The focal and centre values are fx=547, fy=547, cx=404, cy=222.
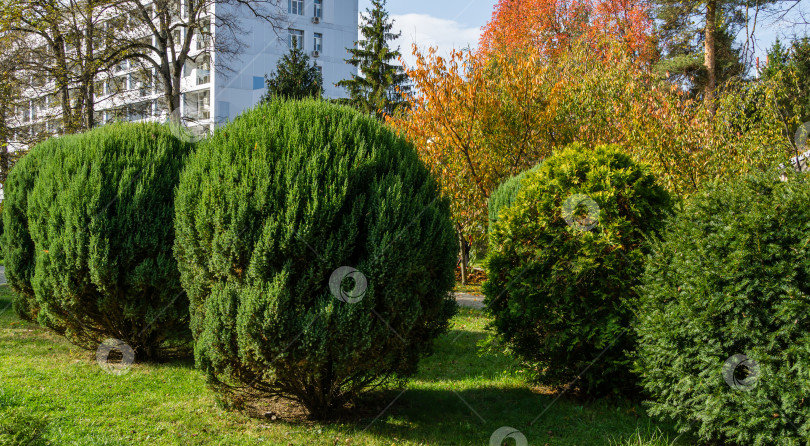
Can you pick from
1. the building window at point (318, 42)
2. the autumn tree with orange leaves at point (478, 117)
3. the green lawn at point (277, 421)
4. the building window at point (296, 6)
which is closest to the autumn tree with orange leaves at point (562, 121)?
the autumn tree with orange leaves at point (478, 117)

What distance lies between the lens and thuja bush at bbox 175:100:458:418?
4.44 m

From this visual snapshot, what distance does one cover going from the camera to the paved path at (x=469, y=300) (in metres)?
12.8

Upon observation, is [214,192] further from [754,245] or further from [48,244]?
[754,245]

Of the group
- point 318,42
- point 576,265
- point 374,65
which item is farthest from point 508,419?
point 318,42

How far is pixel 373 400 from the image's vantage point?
5938 millimetres

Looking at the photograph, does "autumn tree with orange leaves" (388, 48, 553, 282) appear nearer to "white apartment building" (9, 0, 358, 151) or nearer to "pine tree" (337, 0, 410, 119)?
"pine tree" (337, 0, 410, 119)

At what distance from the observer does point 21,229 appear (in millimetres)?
8523

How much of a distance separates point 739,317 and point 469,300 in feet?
Answer: 32.5

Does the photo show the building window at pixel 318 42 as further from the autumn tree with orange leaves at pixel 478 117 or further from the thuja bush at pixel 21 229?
the thuja bush at pixel 21 229

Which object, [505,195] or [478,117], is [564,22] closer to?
[478,117]

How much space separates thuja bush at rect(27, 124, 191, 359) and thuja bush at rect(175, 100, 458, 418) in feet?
→ 6.33

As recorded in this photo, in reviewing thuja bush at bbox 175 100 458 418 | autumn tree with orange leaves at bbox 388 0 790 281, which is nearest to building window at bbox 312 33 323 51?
autumn tree with orange leaves at bbox 388 0 790 281

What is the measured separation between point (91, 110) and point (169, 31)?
12.3ft

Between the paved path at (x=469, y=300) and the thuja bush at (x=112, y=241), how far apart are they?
702 centimetres
